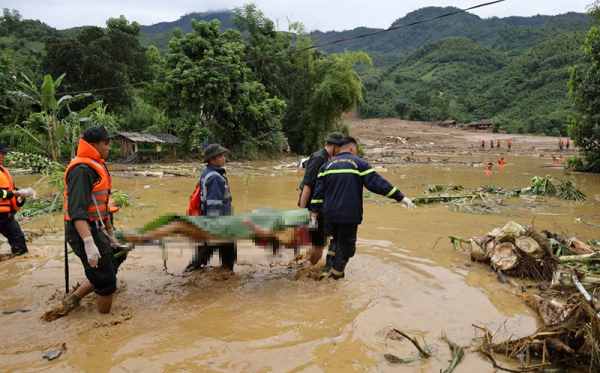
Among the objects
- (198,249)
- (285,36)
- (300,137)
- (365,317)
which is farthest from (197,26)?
(365,317)

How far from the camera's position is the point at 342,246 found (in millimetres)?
4824

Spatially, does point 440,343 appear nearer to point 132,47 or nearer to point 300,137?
point 300,137

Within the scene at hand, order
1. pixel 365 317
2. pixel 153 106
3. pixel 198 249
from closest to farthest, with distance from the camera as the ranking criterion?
pixel 365 317, pixel 198 249, pixel 153 106

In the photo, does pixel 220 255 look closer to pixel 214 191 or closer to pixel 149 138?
pixel 214 191

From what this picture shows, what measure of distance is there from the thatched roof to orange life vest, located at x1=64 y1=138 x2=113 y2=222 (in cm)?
2067

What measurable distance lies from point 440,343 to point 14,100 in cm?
2782

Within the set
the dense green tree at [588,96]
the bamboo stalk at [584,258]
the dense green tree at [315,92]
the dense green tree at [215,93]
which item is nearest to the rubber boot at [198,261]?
the bamboo stalk at [584,258]

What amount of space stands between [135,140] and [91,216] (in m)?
20.9

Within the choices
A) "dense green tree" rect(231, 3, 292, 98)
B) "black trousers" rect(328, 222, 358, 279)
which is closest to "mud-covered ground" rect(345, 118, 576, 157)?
"dense green tree" rect(231, 3, 292, 98)

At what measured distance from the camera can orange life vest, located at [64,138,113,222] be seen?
144 inches

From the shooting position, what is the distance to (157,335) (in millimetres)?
3549

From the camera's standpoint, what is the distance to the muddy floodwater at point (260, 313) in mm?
3166

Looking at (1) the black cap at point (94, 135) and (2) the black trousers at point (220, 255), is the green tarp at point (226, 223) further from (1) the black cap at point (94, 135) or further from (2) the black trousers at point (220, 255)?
(1) the black cap at point (94, 135)

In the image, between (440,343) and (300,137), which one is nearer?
(440,343)
